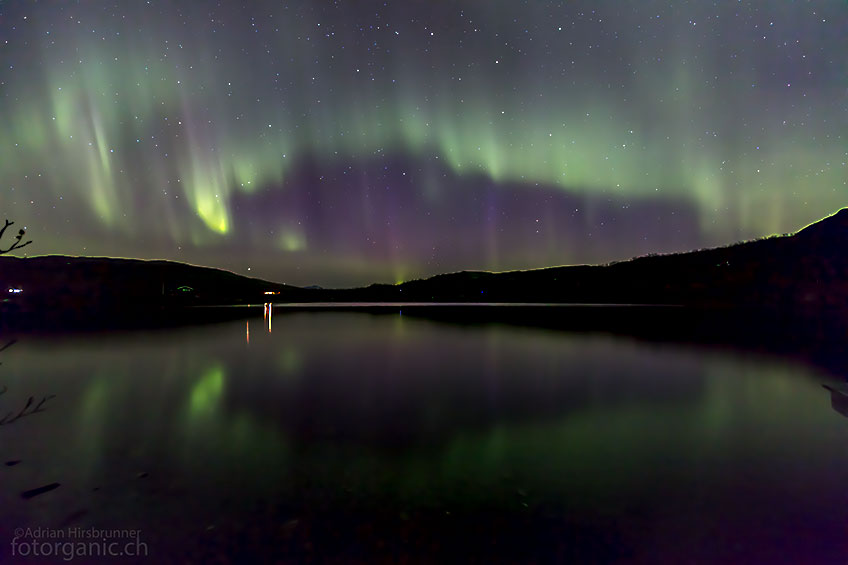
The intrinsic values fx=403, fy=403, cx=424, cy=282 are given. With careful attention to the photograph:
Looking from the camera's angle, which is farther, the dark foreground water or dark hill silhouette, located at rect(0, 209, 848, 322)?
dark hill silhouette, located at rect(0, 209, 848, 322)

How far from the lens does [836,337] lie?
115 ft

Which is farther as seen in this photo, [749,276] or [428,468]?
[749,276]

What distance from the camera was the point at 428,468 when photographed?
7699 millimetres

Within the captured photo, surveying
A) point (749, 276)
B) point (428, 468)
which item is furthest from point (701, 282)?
point (428, 468)

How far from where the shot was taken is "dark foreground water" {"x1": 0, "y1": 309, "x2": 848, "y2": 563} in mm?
5188

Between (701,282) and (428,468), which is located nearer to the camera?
(428,468)

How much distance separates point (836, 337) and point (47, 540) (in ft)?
166

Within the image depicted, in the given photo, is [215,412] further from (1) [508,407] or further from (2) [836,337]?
(2) [836,337]

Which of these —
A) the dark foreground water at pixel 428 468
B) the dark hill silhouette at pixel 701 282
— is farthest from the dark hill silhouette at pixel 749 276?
the dark foreground water at pixel 428 468

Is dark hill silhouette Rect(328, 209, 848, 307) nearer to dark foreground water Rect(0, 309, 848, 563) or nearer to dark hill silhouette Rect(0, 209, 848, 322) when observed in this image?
dark hill silhouette Rect(0, 209, 848, 322)

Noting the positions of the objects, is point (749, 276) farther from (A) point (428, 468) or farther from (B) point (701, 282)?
(A) point (428, 468)

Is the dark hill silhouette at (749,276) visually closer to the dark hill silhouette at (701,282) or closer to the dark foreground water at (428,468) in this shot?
the dark hill silhouette at (701,282)

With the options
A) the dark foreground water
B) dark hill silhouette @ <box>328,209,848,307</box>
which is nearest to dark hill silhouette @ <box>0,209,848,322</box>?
dark hill silhouette @ <box>328,209,848,307</box>

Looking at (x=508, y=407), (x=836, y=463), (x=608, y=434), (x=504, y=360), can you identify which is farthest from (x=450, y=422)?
(x=504, y=360)
